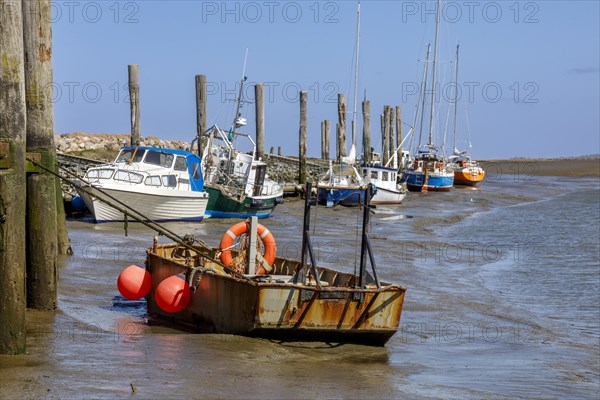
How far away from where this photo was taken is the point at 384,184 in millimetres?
43344

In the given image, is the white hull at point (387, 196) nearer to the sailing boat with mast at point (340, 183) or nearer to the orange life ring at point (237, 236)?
the sailing boat with mast at point (340, 183)

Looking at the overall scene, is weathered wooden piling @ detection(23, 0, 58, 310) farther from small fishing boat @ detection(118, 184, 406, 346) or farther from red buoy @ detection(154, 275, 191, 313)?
small fishing boat @ detection(118, 184, 406, 346)

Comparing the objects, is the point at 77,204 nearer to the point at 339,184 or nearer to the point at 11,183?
the point at 339,184

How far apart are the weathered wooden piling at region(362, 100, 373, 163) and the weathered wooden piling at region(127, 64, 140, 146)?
17.4 meters

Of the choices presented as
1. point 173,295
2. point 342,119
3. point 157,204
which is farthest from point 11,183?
point 342,119

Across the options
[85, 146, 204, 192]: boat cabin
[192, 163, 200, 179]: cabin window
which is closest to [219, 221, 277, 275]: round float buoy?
[85, 146, 204, 192]: boat cabin

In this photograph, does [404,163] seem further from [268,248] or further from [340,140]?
[268,248]

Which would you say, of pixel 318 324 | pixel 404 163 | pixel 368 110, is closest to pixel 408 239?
pixel 318 324

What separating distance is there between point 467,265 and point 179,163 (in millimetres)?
9421

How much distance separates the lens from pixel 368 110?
168 ft

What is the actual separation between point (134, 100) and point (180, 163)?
18.4ft

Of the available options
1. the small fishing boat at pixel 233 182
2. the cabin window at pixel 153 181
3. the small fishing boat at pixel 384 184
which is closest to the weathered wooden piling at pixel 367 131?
the small fishing boat at pixel 384 184

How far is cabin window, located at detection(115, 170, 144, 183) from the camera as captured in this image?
26547 mm

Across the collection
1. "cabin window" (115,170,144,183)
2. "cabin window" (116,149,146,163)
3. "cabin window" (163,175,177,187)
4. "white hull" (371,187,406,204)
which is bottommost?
"white hull" (371,187,406,204)
